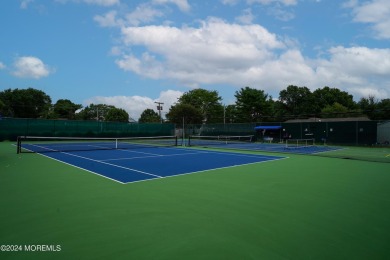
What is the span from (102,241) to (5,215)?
205 cm

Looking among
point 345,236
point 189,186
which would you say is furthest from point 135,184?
point 345,236

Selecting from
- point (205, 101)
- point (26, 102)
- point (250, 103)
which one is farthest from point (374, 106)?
point (26, 102)

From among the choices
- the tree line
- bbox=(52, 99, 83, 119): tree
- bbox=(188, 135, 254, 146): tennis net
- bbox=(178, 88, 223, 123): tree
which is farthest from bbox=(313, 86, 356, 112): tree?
bbox=(52, 99, 83, 119): tree

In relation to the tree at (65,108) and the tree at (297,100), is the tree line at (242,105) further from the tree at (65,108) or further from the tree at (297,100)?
the tree at (65,108)

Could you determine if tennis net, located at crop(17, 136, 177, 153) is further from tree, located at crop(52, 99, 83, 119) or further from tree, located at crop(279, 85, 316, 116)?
tree, located at crop(52, 99, 83, 119)

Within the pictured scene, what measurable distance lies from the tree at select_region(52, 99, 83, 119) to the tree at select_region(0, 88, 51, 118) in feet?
34.1

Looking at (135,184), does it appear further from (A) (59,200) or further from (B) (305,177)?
(B) (305,177)

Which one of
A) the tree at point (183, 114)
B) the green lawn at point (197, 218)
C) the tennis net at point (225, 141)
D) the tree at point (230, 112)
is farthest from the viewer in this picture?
the tree at point (230, 112)

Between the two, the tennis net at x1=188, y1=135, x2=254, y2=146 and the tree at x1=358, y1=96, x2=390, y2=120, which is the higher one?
the tree at x1=358, y1=96, x2=390, y2=120

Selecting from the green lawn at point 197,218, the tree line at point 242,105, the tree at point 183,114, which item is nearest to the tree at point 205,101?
the tree line at point 242,105

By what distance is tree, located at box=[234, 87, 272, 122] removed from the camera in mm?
49469

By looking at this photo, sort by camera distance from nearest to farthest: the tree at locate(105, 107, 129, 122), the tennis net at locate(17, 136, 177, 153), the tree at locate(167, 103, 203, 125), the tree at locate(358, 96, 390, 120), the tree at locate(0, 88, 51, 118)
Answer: the tennis net at locate(17, 136, 177, 153) < the tree at locate(358, 96, 390, 120) < the tree at locate(167, 103, 203, 125) < the tree at locate(0, 88, 51, 118) < the tree at locate(105, 107, 129, 122)

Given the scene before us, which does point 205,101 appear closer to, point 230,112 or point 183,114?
point 230,112

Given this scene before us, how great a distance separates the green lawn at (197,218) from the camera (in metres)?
3.32
